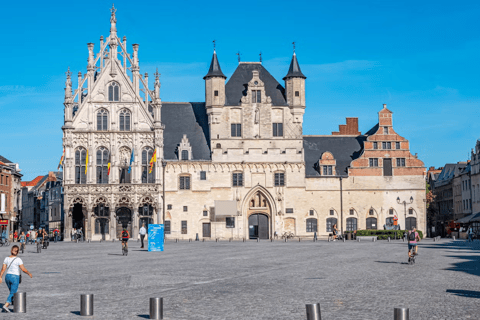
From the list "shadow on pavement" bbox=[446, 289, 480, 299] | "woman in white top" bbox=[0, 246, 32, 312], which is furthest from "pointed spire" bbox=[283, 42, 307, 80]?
"woman in white top" bbox=[0, 246, 32, 312]

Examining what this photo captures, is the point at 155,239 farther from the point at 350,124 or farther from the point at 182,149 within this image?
the point at 350,124

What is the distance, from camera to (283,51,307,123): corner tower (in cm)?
7156

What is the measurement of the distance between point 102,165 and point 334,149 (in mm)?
25726

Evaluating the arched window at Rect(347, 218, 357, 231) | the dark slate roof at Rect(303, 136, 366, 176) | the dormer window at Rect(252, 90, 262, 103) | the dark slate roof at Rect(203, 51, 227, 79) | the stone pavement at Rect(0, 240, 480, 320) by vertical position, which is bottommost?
the stone pavement at Rect(0, 240, 480, 320)

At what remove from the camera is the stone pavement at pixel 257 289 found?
1497 cm

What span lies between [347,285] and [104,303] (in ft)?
25.2

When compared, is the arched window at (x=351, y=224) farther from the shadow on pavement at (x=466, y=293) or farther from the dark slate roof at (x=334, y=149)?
the shadow on pavement at (x=466, y=293)

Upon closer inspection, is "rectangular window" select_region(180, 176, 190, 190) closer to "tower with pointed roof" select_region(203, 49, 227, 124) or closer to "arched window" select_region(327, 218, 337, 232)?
"tower with pointed roof" select_region(203, 49, 227, 124)

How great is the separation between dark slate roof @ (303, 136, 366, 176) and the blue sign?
32.4 meters

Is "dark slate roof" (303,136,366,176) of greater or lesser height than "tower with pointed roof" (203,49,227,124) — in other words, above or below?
below

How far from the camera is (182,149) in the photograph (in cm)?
6994

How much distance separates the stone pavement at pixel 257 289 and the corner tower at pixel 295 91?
4206cm

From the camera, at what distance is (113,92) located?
226ft

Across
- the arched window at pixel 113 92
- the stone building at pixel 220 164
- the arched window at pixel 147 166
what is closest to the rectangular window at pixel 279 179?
the stone building at pixel 220 164
